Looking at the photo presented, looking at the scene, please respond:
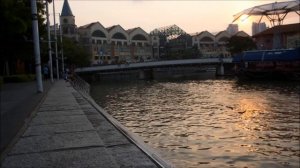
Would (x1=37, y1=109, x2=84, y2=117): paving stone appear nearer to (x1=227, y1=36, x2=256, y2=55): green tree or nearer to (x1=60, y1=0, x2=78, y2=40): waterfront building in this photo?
(x1=227, y1=36, x2=256, y2=55): green tree

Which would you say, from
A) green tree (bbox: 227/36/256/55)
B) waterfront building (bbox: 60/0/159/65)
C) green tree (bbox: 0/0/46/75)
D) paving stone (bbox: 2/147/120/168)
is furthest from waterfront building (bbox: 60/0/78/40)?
paving stone (bbox: 2/147/120/168)

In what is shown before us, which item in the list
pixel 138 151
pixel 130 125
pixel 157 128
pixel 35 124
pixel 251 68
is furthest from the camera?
pixel 251 68

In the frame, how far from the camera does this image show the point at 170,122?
941 inches

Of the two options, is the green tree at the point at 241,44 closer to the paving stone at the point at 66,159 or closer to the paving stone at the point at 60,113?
the paving stone at the point at 60,113

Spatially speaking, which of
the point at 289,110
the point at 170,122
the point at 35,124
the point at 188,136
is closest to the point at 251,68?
the point at 289,110

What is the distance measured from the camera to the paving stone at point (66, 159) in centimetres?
718

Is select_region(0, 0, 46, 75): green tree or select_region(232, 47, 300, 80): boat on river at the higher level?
select_region(0, 0, 46, 75): green tree

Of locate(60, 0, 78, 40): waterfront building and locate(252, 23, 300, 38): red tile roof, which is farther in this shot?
locate(60, 0, 78, 40): waterfront building

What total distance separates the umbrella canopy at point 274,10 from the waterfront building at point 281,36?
8.76 m

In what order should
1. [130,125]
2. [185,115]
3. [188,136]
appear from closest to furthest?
[188,136] → [130,125] → [185,115]

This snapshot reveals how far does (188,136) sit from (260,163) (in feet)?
17.8

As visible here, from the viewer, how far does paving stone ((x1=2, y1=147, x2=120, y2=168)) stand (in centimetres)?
718

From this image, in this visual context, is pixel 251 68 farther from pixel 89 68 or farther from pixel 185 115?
pixel 185 115

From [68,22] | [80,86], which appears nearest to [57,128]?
[80,86]
